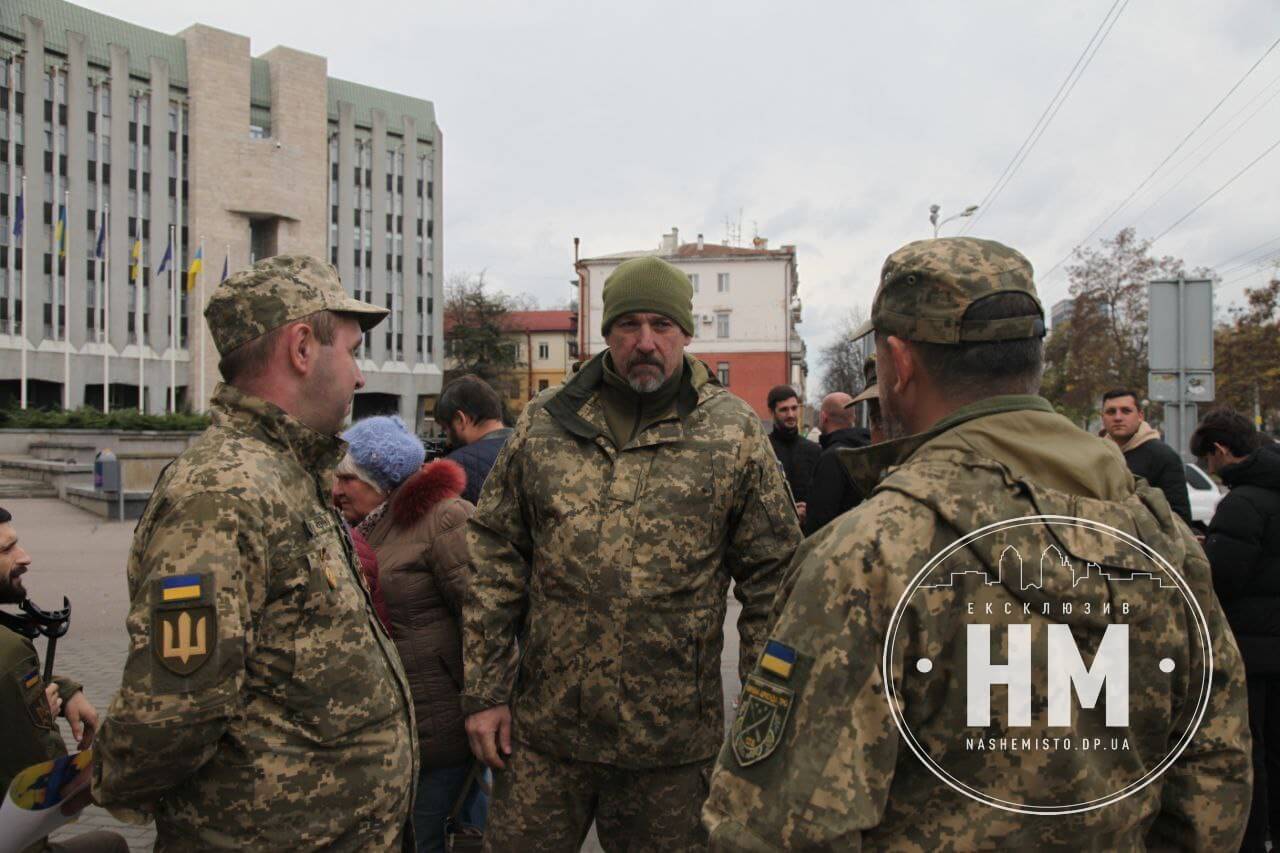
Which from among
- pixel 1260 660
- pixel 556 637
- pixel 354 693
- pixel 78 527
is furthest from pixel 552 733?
pixel 78 527

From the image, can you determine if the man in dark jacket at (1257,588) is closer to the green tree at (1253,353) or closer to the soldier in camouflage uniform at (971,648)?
the soldier in camouflage uniform at (971,648)

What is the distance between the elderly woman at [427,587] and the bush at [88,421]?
31584mm

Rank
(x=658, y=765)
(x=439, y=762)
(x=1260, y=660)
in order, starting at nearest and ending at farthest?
1. (x=658, y=765)
2. (x=439, y=762)
3. (x=1260, y=660)

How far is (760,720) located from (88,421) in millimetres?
34905

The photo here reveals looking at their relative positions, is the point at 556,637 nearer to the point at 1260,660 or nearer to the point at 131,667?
the point at 131,667

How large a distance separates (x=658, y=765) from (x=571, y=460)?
944 millimetres

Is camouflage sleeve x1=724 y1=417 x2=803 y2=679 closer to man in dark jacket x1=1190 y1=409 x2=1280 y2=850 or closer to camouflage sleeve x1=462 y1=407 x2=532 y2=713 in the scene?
camouflage sleeve x1=462 y1=407 x2=532 y2=713

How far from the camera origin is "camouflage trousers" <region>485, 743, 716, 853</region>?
267 cm

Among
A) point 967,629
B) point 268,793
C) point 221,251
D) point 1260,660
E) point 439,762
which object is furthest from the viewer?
point 221,251

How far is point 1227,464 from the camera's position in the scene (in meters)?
4.29

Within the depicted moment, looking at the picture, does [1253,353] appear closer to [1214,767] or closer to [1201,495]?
[1201,495]

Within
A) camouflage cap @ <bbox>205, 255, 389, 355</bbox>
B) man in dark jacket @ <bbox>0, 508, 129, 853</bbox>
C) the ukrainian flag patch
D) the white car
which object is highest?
camouflage cap @ <bbox>205, 255, 389, 355</bbox>

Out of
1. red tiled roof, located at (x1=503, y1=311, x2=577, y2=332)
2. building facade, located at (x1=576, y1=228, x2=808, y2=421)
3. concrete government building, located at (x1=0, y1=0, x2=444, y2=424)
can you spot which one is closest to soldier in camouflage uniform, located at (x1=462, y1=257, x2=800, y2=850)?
concrete government building, located at (x1=0, y1=0, x2=444, y2=424)

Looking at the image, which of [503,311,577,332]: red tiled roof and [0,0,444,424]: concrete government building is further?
[503,311,577,332]: red tiled roof
